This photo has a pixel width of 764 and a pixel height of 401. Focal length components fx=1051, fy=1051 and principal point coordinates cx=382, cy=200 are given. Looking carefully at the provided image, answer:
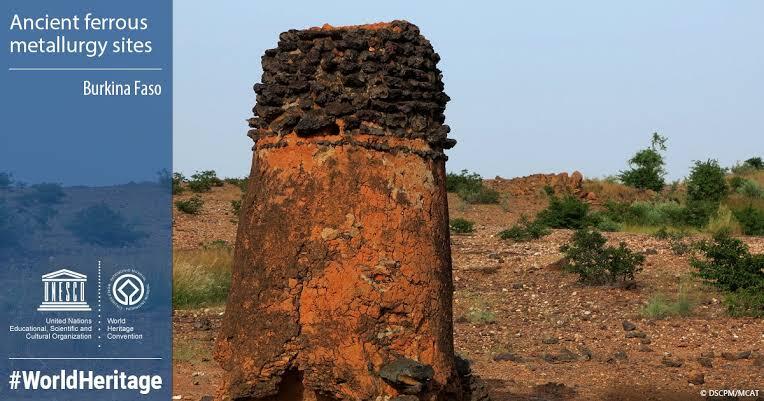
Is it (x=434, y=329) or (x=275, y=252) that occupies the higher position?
(x=275, y=252)

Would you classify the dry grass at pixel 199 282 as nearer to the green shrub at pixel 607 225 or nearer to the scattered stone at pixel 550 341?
the scattered stone at pixel 550 341

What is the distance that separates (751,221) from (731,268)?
7124mm

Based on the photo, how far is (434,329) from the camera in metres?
4.95

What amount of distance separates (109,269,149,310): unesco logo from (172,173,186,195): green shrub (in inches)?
513

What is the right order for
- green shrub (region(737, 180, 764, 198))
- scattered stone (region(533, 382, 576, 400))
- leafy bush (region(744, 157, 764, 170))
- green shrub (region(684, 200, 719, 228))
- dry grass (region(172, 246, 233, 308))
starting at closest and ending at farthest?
scattered stone (region(533, 382, 576, 400)) < dry grass (region(172, 246, 233, 308)) < green shrub (region(684, 200, 719, 228)) < green shrub (region(737, 180, 764, 198)) < leafy bush (region(744, 157, 764, 170))

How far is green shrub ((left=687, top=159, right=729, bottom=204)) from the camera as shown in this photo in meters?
25.2

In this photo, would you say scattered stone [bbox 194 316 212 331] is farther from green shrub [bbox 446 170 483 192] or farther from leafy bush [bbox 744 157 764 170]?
leafy bush [bbox 744 157 764 170]

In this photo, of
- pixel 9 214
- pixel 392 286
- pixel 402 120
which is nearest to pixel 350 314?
pixel 392 286

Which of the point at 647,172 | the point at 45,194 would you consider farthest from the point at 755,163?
the point at 45,194

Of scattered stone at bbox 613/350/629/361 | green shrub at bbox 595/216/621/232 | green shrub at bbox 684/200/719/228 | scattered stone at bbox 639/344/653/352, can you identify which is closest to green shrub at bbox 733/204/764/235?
green shrub at bbox 684/200/719/228

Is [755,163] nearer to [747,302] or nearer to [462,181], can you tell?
[462,181]

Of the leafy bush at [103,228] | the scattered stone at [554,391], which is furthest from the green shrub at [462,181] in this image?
the scattered stone at [554,391]

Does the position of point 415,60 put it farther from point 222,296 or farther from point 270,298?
point 222,296

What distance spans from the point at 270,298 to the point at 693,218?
1662 centimetres
